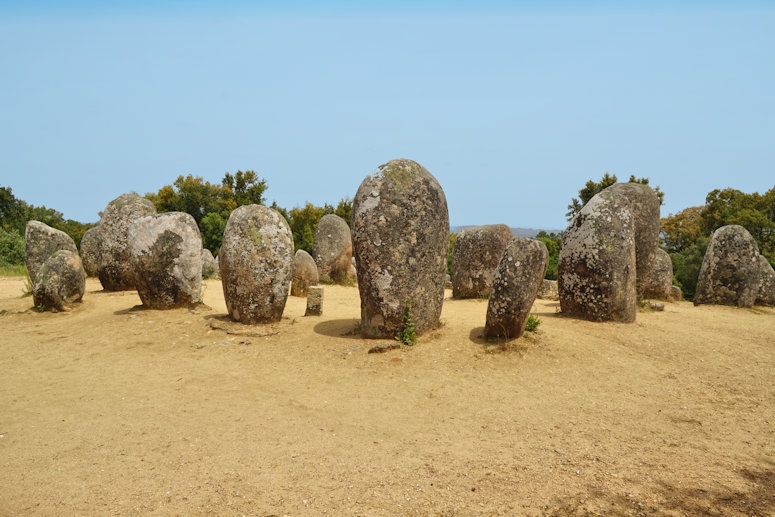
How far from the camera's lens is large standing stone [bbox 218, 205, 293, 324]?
8562 millimetres

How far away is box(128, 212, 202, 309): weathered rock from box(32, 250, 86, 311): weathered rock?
214 cm

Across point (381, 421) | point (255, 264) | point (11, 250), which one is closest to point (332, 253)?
point (255, 264)

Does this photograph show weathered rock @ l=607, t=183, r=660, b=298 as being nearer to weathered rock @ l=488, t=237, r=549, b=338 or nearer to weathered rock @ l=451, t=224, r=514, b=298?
weathered rock @ l=451, t=224, r=514, b=298

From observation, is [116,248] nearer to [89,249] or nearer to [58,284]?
[58,284]

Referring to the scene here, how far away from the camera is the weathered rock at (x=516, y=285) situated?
24.0ft

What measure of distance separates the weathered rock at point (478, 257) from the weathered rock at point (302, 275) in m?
3.89

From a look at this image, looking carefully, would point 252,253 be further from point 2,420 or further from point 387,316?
point 2,420

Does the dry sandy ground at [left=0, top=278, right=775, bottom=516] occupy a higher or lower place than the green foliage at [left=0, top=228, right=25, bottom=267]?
lower

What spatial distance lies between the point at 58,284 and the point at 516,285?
9433mm

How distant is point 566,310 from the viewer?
388 inches

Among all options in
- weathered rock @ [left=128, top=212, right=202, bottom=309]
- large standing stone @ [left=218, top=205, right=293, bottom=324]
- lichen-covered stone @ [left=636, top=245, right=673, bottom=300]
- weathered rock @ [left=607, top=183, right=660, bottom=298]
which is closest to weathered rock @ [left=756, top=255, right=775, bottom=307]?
lichen-covered stone @ [left=636, top=245, right=673, bottom=300]

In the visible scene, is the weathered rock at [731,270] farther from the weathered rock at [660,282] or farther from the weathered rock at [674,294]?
the weathered rock at [674,294]

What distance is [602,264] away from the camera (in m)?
9.24

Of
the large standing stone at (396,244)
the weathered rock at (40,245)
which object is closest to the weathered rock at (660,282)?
the large standing stone at (396,244)
